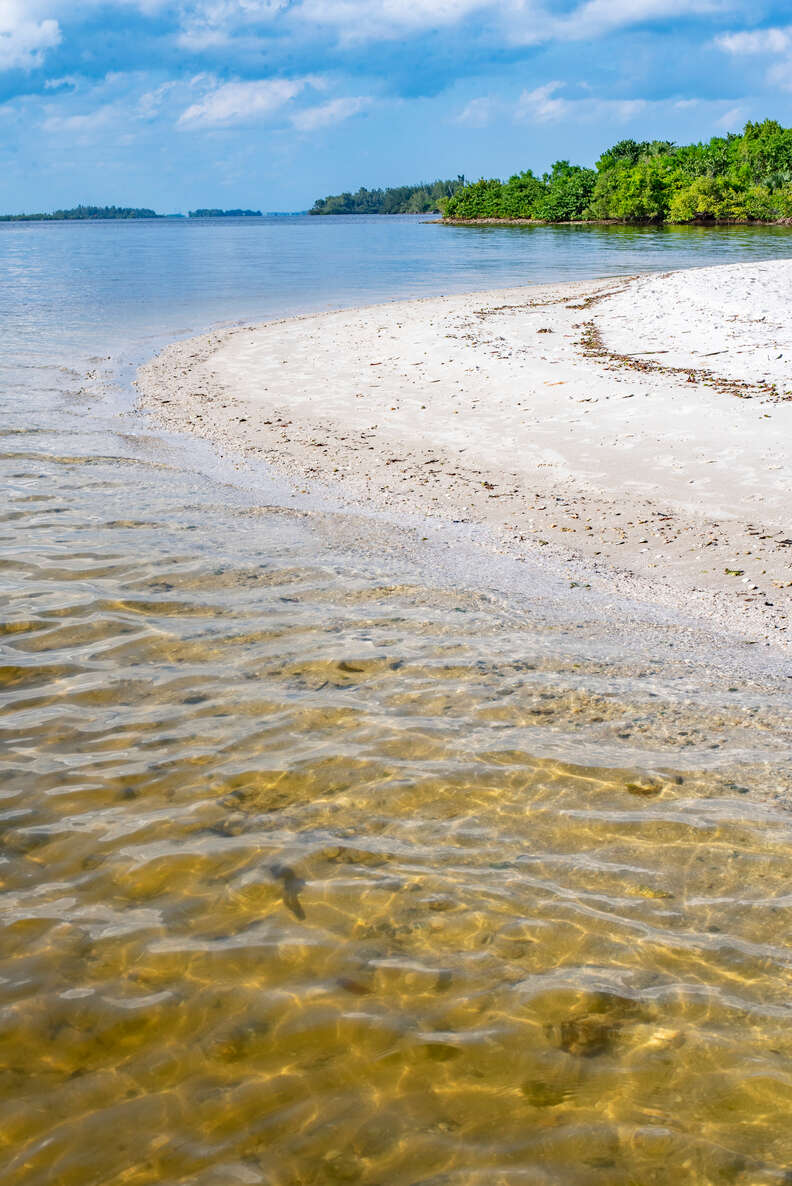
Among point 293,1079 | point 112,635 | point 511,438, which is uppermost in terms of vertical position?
point 511,438

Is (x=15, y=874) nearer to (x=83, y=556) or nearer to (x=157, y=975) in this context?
(x=157, y=975)

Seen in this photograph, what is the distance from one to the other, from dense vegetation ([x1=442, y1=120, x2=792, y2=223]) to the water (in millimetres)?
84997

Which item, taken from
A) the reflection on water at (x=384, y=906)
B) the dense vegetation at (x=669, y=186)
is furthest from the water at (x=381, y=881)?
the dense vegetation at (x=669, y=186)

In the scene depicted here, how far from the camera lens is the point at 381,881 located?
→ 351cm

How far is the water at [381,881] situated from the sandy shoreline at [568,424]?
1.17m

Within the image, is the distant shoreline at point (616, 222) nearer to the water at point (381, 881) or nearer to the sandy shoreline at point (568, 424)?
the sandy shoreline at point (568, 424)

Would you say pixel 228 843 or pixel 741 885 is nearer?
pixel 741 885

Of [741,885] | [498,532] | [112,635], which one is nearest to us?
[741,885]

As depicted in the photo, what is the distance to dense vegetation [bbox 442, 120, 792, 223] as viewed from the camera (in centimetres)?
8000

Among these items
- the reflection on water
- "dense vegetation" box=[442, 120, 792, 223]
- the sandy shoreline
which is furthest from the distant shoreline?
the reflection on water

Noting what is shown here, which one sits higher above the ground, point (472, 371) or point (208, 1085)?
point (472, 371)

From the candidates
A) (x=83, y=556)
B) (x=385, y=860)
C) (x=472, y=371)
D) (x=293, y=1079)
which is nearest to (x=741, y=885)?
(x=385, y=860)

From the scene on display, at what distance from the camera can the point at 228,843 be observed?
12.3 feet

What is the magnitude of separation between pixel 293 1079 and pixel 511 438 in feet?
29.1
